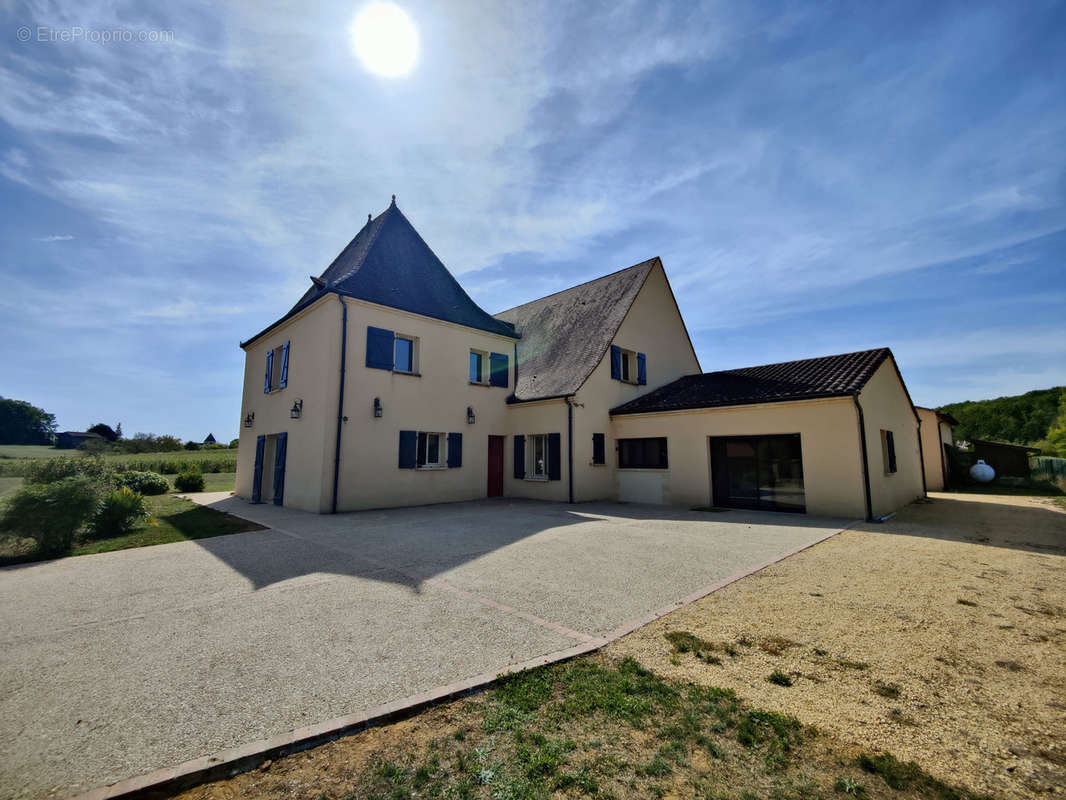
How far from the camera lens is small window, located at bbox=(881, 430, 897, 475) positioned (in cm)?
1227

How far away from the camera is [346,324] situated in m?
11.6

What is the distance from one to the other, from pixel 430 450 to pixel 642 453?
683 cm

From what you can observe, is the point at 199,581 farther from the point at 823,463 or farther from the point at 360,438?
the point at 823,463

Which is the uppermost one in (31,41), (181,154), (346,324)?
(31,41)

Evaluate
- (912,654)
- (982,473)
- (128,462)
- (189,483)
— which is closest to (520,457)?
(912,654)

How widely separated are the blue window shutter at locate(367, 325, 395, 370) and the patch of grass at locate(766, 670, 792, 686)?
11.2m

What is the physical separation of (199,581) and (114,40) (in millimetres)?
8364

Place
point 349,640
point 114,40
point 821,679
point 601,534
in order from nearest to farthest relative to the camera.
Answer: point 821,679 → point 349,640 → point 114,40 → point 601,534

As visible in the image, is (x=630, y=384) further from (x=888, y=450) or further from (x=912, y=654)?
(x=912, y=654)

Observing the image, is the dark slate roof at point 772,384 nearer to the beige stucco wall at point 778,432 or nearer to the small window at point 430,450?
the beige stucco wall at point 778,432

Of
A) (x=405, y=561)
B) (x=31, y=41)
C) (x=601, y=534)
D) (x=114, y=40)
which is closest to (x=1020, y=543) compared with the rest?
(x=601, y=534)

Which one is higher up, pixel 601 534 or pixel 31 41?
pixel 31 41

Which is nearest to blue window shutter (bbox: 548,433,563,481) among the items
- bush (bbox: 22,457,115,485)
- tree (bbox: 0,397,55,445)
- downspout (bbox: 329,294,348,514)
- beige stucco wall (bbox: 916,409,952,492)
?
downspout (bbox: 329,294,348,514)

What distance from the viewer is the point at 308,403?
1196cm
